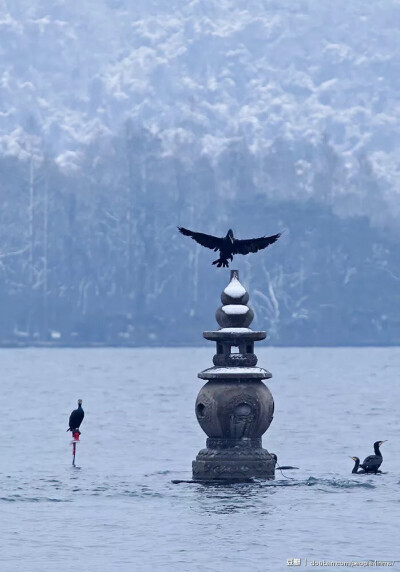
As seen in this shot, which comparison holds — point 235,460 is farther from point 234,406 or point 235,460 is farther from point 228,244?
point 228,244

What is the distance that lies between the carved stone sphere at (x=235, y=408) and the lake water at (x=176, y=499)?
1.06 m

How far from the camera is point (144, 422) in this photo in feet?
266

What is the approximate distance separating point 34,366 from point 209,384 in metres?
128

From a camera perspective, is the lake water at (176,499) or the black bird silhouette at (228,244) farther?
the black bird silhouette at (228,244)

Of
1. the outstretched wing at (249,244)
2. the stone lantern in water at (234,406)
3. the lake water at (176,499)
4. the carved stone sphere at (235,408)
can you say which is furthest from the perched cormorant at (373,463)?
the outstretched wing at (249,244)

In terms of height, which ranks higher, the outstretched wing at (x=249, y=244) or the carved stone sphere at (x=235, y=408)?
the outstretched wing at (x=249, y=244)

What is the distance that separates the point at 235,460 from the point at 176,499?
142 cm

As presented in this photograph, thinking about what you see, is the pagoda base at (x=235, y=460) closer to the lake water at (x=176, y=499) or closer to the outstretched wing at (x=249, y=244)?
the lake water at (x=176, y=499)

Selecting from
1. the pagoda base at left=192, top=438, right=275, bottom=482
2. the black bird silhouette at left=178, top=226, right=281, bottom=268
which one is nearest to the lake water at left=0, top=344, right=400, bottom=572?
Result: the pagoda base at left=192, top=438, right=275, bottom=482

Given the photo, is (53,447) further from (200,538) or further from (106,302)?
(106,302)

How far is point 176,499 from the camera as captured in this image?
156 feet

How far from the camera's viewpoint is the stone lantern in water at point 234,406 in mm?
47844

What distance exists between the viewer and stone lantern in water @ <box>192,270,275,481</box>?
47.8m

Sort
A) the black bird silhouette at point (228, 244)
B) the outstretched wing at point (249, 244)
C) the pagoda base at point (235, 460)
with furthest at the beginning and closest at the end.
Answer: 1. the outstretched wing at point (249, 244)
2. the black bird silhouette at point (228, 244)
3. the pagoda base at point (235, 460)
